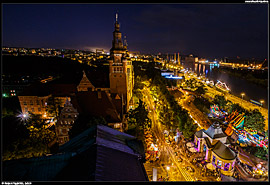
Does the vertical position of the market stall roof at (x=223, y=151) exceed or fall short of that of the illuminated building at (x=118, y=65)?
it falls short

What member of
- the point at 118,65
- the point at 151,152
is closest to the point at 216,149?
the point at 151,152

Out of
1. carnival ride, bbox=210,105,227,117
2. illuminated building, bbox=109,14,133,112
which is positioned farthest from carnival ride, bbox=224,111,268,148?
illuminated building, bbox=109,14,133,112

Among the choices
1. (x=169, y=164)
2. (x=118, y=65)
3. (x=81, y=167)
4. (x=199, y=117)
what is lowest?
(x=169, y=164)

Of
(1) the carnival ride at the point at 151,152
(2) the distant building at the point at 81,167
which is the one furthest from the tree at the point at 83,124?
(2) the distant building at the point at 81,167

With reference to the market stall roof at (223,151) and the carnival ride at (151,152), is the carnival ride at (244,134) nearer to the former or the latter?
the market stall roof at (223,151)

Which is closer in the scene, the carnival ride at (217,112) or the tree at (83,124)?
the tree at (83,124)

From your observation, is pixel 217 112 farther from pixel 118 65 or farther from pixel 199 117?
pixel 118 65
